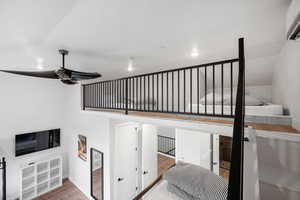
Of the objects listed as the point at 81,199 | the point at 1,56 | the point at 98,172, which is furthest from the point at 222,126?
the point at 81,199

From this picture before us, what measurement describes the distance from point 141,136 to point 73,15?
128 inches

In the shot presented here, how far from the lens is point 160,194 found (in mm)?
1709

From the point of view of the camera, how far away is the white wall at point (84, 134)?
10.9 feet

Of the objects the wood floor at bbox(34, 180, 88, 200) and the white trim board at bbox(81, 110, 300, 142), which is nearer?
the white trim board at bbox(81, 110, 300, 142)

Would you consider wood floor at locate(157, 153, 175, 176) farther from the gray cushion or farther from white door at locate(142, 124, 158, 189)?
the gray cushion

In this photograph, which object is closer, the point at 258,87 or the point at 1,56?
the point at 1,56

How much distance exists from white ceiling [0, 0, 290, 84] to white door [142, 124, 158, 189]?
2.40 m

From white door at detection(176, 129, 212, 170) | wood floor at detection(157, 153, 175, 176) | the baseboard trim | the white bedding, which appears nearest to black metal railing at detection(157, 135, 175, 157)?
wood floor at detection(157, 153, 175, 176)

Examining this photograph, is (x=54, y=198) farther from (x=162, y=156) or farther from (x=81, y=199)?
(x=162, y=156)

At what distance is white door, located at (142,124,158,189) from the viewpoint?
13.1 ft

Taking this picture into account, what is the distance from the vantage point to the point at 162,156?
6312 millimetres

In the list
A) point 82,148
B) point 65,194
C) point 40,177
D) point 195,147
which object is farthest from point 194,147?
point 40,177

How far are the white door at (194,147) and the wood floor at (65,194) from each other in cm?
332

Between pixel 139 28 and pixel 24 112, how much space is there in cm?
454
